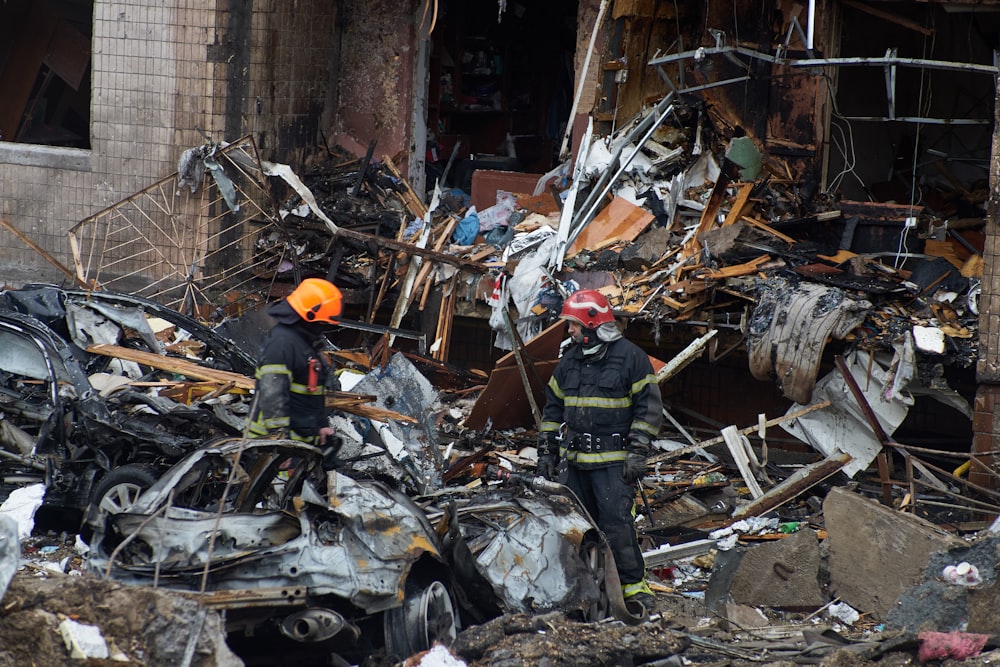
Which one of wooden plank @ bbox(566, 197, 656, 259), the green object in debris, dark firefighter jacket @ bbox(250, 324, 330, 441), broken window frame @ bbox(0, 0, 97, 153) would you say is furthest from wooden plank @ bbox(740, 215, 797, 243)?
broken window frame @ bbox(0, 0, 97, 153)

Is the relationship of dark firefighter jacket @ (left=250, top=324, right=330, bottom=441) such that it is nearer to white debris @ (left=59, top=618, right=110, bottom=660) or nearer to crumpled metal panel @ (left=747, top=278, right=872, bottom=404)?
white debris @ (left=59, top=618, right=110, bottom=660)

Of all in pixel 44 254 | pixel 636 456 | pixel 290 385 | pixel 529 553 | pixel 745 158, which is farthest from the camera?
pixel 44 254

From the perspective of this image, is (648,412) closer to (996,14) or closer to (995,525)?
(995,525)

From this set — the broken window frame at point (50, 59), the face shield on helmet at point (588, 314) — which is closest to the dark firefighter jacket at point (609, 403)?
the face shield on helmet at point (588, 314)

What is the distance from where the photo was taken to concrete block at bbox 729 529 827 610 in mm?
7793

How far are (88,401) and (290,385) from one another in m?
1.85

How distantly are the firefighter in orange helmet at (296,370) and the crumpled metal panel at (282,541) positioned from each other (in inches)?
19.2

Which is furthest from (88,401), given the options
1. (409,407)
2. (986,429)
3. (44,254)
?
(986,429)

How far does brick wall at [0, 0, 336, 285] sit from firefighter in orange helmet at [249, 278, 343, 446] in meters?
5.98

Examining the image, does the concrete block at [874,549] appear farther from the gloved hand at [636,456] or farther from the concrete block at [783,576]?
the gloved hand at [636,456]

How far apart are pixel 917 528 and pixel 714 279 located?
10.8 feet

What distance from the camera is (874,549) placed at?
7.66 metres

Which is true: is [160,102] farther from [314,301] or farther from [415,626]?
[415,626]

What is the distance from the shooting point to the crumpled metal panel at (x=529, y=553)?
6.59 meters
